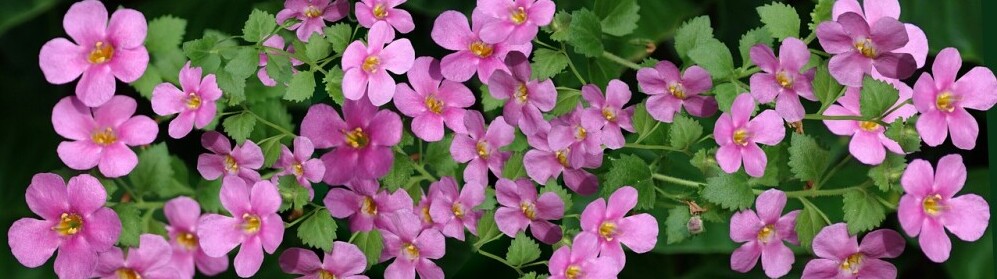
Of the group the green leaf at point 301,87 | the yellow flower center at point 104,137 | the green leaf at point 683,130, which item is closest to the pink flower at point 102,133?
the yellow flower center at point 104,137

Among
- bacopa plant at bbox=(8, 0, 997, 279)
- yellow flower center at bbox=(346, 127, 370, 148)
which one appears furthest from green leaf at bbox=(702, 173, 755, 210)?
yellow flower center at bbox=(346, 127, 370, 148)

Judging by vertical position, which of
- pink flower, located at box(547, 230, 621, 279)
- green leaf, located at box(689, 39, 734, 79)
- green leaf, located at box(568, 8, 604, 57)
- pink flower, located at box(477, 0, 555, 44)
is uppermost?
pink flower, located at box(477, 0, 555, 44)

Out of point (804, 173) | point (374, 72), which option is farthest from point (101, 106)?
point (804, 173)

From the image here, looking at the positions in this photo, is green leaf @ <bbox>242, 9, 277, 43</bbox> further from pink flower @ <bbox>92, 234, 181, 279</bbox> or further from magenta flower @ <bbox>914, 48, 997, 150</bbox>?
magenta flower @ <bbox>914, 48, 997, 150</bbox>

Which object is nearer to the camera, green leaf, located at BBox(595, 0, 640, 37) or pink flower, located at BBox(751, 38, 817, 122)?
pink flower, located at BBox(751, 38, 817, 122)

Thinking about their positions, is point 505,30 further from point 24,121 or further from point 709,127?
point 24,121
